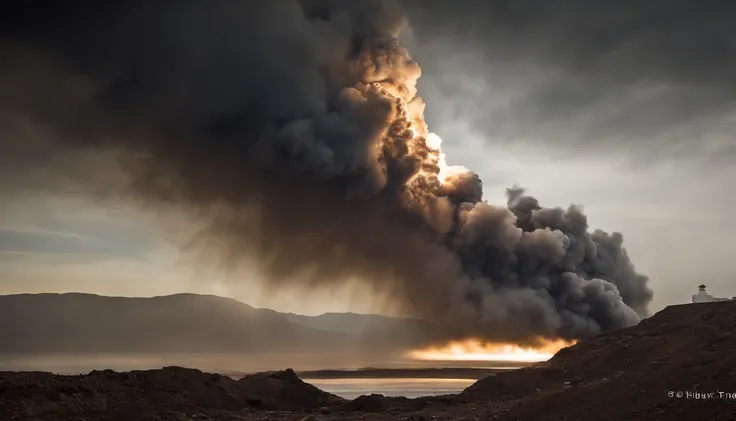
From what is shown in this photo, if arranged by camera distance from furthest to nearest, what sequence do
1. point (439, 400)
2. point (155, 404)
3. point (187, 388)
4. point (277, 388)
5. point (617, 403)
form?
point (277, 388) < point (439, 400) < point (187, 388) < point (155, 404) < point (617, 403)

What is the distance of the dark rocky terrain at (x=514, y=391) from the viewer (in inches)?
1436

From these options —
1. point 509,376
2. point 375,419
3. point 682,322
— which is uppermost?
point 682,322

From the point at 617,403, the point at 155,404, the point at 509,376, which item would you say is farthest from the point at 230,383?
the point at 617,403

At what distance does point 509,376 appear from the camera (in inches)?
2208

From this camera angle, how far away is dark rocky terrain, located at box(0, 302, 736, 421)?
3647cm

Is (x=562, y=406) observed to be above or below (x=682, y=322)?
below

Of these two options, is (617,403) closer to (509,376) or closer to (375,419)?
(375,419)

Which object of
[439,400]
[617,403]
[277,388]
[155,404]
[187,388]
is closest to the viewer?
[617,403]

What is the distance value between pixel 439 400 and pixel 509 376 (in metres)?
6.68

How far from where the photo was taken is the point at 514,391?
2100 inches

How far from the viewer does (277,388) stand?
186 feet

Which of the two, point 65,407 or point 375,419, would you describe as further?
point 375,419

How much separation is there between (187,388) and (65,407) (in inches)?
460

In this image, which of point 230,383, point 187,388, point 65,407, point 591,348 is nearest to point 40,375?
point 65,407
